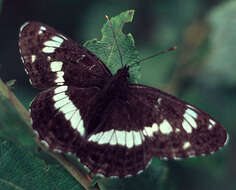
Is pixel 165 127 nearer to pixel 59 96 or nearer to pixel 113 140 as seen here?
pixel 113 140

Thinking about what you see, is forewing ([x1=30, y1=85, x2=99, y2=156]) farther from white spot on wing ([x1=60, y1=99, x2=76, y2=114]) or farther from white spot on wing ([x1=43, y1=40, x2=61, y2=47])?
white spot on wing ([x1=43, y1=40, x2=61, y2=47])

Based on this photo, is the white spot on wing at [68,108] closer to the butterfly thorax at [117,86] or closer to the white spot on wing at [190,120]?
the butterfly thorax at [117,86]

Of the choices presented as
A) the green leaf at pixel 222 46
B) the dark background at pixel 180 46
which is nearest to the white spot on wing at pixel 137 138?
the dark background at pixel 180 46

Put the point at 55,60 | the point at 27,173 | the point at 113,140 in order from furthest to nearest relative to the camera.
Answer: the point at 55,60, the point at 113,140, the point at 27,173

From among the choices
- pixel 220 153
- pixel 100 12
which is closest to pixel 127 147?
pixel 220 153

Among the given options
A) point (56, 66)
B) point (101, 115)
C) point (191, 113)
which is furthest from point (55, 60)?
point (191, 113)

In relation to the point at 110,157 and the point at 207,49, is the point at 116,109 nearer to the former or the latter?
the point at 110,157

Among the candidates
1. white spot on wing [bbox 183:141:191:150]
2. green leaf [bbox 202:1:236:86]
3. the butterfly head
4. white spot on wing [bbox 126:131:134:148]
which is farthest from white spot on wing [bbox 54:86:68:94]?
green leaf [bbox 202:1:236:86]

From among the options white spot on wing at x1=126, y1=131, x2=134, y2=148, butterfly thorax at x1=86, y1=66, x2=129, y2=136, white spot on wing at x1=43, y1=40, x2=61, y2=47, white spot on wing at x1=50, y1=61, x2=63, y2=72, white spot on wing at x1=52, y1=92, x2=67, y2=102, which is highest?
white spot on wing at x1=43, y1=40, x2=61, y2=47
